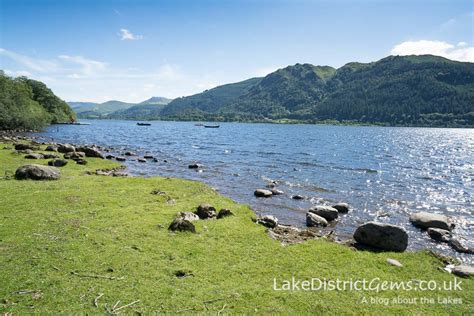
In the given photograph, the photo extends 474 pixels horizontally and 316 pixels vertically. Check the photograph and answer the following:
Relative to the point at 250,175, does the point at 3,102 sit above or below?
above

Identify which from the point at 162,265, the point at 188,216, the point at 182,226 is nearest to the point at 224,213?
the point at 188,216

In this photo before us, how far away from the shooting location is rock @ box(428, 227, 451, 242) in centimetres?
2145

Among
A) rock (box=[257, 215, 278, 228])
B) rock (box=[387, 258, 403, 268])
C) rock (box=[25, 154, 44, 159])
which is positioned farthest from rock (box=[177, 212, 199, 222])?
rock (box=[25, 154, 44, 159])

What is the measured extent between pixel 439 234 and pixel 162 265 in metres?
20.0

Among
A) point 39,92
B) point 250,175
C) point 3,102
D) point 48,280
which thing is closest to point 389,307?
point 48,280

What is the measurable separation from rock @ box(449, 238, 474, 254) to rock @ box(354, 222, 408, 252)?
4.57m

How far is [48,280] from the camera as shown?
11367 mm

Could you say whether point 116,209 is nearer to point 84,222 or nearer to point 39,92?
point 84,222

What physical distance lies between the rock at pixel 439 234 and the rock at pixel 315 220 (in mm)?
7553

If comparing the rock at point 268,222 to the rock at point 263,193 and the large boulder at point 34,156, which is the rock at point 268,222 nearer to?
the rock at point 263,193

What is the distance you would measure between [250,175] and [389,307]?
109ft

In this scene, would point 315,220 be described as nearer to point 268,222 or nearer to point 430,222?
point 268,222

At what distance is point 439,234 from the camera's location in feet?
71.1

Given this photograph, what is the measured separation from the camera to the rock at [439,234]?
21453mm
